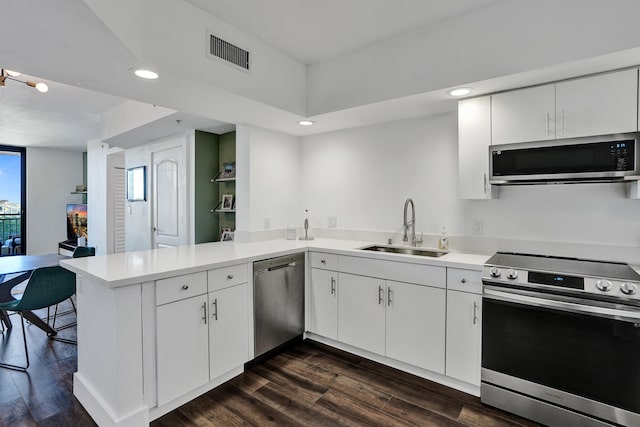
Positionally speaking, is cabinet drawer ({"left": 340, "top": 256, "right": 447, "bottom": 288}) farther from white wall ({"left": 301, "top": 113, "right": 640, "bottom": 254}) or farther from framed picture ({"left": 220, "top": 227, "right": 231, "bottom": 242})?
framed picture ({"left": 220, "top": 227, "right": 231, "bottom": 242})

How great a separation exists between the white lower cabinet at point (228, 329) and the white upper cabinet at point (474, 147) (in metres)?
1.88

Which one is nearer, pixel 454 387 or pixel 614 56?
pixel 614 56

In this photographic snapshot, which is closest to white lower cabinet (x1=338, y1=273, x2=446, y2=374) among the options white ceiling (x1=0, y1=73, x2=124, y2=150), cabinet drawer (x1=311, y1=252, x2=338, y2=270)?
cabinet drawer (x1=311, y1=252, x2=338, y2=270)

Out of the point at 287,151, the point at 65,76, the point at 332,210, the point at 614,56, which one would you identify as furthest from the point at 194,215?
the point at 614,56

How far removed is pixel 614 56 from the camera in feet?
5.76

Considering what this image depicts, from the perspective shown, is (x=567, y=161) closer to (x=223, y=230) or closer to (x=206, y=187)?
(x=223, y=230)

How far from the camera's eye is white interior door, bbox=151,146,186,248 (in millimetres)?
4117

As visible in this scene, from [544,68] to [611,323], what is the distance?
58.2 inches

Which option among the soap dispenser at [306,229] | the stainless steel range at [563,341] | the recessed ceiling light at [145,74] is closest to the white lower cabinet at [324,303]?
the soap dispenser at [306,229]

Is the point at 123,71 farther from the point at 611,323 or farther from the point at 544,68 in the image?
the point at 611,323

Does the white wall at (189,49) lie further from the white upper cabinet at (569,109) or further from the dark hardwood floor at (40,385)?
the dark hardwood floor at (40,385)

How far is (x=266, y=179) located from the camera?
348 centimetres

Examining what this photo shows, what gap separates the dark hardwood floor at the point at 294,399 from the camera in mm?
1971

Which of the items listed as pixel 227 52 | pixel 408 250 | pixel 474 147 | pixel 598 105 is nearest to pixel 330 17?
pixel 227 52
